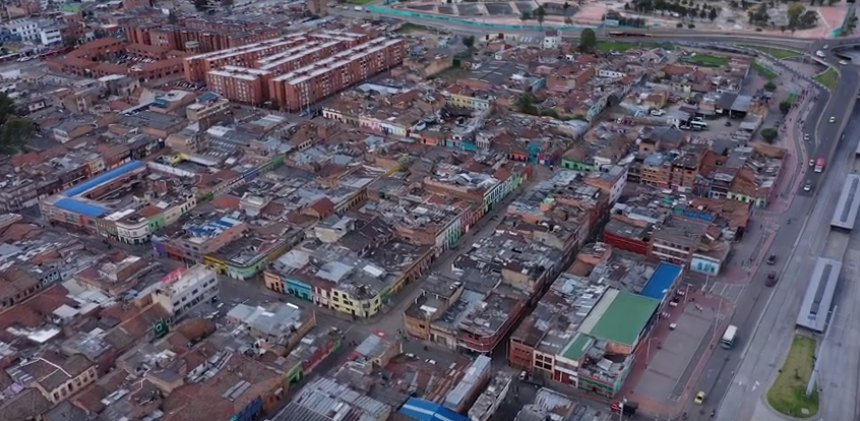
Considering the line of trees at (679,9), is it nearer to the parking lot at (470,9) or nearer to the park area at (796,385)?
the parking lot at (470,9)

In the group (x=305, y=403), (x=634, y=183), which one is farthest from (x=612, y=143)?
(x=305, y=403)

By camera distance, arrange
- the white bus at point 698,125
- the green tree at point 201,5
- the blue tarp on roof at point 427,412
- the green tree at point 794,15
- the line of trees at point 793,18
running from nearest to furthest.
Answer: the blue tarp on roof at point 427,412 < the white bus at point 698,125 < the green tree at point 794,15 < the line of trees at point 793,18 < the green tree at point 201,5

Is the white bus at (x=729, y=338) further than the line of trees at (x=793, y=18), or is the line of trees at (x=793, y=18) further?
the line of trees at (x=793, y=18)

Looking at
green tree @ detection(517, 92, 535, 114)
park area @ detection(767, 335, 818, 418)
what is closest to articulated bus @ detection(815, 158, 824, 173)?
park area @ detection(767, 335, 818, 418)

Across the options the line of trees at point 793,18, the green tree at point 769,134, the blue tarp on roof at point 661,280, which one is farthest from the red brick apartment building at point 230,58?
the line of trees at point 793,18

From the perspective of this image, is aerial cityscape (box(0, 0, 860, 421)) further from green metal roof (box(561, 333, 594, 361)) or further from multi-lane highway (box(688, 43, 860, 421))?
green metal roof (box(561, 333, 594, 361))

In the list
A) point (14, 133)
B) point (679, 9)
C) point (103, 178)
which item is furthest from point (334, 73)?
point (679, 9)

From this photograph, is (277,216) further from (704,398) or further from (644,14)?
(644,14)

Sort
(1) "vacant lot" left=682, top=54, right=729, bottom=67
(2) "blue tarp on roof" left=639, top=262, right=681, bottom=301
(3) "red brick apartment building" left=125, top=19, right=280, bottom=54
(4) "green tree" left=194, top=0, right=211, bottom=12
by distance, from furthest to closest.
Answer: (4) "green tree" left=194, top=0, right=211, bottom=12 < (3) "red brick apartment building" left=125, top=19, right=280, bottom=54 < (1) "vacant lot" left=682, top=54, right=729, bottom=67 < (2) "blue tarp on roof" left=639, top=262, right=681, bottom=301
